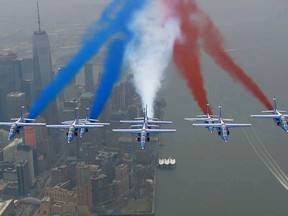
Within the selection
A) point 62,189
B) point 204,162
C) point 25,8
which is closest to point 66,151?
point 62,189

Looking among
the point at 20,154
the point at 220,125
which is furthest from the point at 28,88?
the point at 220,125

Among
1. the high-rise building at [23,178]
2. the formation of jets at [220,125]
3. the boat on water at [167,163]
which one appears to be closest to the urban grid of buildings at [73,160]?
the high-rise building at [23,178]

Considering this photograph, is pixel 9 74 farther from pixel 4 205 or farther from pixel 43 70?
pixel 4 205

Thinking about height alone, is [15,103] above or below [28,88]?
below

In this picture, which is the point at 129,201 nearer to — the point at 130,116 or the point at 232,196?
the point at 232,196

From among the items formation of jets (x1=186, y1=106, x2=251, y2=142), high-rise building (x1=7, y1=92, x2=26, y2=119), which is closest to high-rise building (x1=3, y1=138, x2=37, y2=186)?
high-rise building (x1=7, y1=92, x2=26, y2=119)

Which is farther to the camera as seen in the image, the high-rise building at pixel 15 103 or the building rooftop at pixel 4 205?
the high-rise building at pixel 15 103

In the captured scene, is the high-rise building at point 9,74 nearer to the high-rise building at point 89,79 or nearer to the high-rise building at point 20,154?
the high-rise building at point 89,79
